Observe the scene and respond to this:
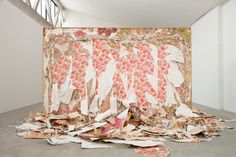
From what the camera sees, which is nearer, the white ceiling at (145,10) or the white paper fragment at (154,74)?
the white paper fragment at (154,74)

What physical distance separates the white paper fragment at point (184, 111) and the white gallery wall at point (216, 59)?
1.47m

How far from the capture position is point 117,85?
10.3ft

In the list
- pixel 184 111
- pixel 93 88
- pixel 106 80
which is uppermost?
pixel 106 80

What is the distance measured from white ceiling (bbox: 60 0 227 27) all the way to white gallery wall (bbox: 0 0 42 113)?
1.73 m

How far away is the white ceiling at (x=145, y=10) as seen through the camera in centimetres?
533

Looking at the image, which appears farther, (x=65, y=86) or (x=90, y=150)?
(x=65, y=86)

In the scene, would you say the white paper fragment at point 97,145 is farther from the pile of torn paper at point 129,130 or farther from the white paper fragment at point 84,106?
the white paper fragment at point 84,106

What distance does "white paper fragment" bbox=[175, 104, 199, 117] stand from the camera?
2943 millimetres

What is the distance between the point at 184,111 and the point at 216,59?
2153 mm

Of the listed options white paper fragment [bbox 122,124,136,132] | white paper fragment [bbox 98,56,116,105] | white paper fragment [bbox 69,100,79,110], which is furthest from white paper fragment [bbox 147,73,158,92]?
white paper fragment [bbox 69,100,79,110]

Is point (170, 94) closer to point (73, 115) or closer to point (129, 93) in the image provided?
point (129, 93)

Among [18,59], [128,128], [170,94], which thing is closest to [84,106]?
[128,128]

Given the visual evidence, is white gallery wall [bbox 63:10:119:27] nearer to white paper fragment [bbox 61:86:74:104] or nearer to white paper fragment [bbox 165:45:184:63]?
white paper fragment [bbox 61:86:74:104]

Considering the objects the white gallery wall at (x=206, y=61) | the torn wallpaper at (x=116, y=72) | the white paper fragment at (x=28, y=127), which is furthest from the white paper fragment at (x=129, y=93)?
the white gallery wall at (x=206, y=61)
